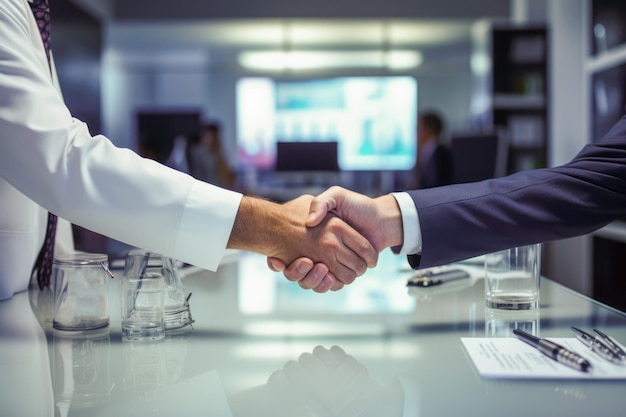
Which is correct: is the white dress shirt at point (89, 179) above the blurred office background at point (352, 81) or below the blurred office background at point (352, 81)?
below

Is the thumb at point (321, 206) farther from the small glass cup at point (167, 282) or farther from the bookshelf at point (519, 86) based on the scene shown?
the bookshelf at point (519, 86)

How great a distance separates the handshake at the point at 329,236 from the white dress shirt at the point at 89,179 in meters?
0.17

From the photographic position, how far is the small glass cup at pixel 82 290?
3.18 feet

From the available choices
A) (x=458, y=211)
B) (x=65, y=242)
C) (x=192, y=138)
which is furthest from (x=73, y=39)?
(x=458, y=211)

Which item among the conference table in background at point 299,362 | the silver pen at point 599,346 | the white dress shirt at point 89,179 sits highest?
the white dress shirt at point 89,179

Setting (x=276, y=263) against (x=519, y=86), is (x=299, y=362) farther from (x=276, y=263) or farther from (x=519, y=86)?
(x=519, y=86)

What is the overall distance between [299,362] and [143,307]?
273mm

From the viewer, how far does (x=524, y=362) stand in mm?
782

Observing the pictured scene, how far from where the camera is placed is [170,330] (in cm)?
98

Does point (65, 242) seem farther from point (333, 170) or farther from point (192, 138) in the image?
point (192, 138)

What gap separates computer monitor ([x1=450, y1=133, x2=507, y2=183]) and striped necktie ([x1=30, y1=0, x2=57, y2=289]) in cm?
292

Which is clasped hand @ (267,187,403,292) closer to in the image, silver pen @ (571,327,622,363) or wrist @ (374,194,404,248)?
wrist @ (374,194,404,248)

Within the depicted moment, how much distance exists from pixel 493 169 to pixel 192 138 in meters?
3.88

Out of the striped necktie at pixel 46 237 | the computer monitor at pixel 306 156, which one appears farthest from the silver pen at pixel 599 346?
the computer monitor at pixel 306 156
